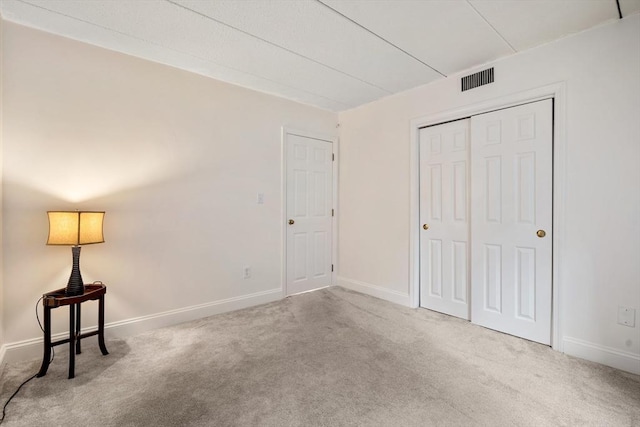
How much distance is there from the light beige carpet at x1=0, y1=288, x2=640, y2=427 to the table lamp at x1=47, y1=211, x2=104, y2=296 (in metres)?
0.62

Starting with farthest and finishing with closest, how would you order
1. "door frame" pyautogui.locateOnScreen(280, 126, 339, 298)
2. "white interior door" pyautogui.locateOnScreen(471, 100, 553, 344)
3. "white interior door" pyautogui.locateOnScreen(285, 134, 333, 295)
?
"white interior door" pyautogui.locateOnScreen(285, 134, 333, 295) < "door frame" pyautogui.locateOnScreen(280, 126, 339, 298) < "white interior door" pyautogui.locateOnScreen(471, 100, 553, 344)

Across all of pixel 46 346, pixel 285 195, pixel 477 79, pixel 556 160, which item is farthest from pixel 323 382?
pixel 477 79

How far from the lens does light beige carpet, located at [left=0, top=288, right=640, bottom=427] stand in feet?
5.44

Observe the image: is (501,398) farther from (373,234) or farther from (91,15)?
(91,15)

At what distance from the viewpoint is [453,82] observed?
3.09 meters

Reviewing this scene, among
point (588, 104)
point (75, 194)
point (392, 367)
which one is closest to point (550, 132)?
point (588, 104)

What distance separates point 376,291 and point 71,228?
3148 millimetres

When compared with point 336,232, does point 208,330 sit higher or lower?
lower

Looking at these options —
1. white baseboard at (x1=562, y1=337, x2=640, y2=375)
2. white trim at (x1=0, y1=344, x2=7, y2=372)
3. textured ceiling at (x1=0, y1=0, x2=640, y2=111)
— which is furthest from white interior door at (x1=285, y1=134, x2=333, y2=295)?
white baseboard at (x1=562, y1=337, x2=640, y2=375)

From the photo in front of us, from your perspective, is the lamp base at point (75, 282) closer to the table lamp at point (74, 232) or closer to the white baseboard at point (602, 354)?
the table lamp at point (74, 232)

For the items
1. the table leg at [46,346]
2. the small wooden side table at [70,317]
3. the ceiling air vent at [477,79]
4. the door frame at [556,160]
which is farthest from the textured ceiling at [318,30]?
the table leg at [46,346]

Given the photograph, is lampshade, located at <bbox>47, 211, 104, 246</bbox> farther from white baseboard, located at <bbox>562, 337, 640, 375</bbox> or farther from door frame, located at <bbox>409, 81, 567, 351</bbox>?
white baseboard, located at <bbox>562, 337, 640, 375</bbox>

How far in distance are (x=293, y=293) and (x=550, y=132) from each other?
3164mm

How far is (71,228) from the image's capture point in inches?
83.5
